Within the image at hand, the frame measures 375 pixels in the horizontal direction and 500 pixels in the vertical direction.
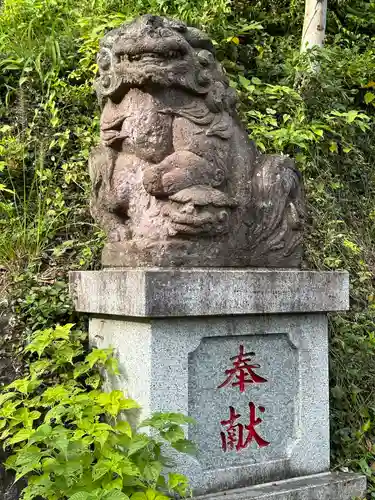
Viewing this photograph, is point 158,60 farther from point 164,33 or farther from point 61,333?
point 61,333

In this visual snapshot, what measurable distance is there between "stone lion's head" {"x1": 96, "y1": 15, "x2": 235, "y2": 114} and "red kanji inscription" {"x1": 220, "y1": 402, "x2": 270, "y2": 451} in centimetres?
171

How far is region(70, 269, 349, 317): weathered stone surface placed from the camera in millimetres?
2830

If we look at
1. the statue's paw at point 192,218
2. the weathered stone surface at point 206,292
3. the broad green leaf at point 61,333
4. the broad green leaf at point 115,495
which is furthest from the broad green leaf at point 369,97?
the broad green leaf at point 115,495

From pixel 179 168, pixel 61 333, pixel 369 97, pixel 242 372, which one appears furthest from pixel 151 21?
pixel 369 97

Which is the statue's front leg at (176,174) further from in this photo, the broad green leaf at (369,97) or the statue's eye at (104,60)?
the broad green leaf at (369,97)

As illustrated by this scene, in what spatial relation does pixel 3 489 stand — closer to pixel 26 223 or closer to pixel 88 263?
pixel 88 263

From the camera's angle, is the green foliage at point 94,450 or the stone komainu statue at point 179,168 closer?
the green foliage at point 94,450

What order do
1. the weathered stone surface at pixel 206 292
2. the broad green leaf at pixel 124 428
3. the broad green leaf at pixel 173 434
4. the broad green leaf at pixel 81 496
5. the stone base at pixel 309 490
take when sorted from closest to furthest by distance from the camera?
the broad green leaf at pixel 81 496 < the broad green leaf at pixel 173 434 < the broad green leaf at pixel 124 428 < the weathered stone surface at pixel 206 292 < the stone base at pixel 309 490

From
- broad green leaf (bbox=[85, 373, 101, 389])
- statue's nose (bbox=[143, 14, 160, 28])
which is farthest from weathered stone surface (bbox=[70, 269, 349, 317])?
statue's nose (bbox=[143, 14, 160, 28])

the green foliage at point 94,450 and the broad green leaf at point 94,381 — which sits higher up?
the broad green leaf at point 94,381

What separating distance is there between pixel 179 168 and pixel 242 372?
3.69 feet

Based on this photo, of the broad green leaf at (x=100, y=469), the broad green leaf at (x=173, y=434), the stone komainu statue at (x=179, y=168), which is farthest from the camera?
the stone komainu statue at (x=179, y=168)

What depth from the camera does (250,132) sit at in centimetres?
549

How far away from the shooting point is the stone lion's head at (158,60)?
3135 millimetres
